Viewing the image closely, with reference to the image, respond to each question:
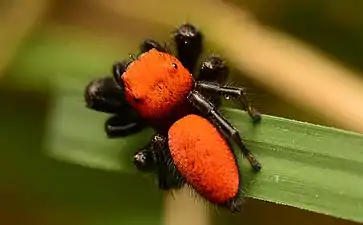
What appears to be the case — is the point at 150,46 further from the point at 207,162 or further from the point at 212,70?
the point at 207,162

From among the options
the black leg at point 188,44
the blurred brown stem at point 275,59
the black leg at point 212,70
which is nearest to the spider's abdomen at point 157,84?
the black leg at point 212,70

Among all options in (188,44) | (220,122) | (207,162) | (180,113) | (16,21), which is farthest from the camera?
(16,21)

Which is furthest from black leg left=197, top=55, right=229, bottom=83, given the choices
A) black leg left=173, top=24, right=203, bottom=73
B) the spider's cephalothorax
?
black leg left=173, top=24, right=203, bottom=73

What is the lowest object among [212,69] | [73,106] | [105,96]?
[73,106]

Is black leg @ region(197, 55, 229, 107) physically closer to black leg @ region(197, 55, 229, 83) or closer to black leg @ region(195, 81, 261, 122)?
black leg @ region(197, 55, 229, 83)

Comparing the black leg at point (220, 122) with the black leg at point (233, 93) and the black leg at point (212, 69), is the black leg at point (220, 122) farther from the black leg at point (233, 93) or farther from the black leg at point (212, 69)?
the black leg at point (212, 69)

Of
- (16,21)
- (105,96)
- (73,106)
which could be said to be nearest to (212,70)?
(105,96)

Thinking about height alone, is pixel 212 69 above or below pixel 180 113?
above

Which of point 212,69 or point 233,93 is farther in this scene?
point 212,69
